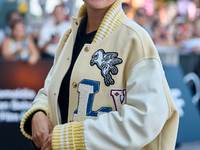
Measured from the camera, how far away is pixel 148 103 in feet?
4.27

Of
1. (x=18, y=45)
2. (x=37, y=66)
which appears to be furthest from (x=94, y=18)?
(x=18, y=45)

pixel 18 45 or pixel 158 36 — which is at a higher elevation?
pixel 18 45

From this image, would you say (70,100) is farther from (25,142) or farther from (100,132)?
(25,142)

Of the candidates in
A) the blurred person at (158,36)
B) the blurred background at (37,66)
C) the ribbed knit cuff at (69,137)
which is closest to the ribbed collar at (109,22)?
the ribbed knit cuff at (69,137)

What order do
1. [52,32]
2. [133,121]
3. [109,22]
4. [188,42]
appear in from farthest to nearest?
[188,42] < [52,32] < [109,22] < [133,121]

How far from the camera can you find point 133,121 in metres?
1.30

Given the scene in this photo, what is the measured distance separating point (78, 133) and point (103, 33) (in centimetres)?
49

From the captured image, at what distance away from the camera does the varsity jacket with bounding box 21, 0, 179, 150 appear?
131 centimetres

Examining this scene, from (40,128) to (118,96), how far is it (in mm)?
473

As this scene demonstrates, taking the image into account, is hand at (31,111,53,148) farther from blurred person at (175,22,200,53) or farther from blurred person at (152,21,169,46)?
blurred person at (152,21,169,46)

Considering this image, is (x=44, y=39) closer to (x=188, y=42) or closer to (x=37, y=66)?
(x=37, y=66)

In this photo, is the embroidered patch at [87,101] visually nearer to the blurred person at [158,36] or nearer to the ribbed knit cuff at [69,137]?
the ribbed knit cuff at [69,137]

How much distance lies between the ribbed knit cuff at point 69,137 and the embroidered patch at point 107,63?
0.75ft

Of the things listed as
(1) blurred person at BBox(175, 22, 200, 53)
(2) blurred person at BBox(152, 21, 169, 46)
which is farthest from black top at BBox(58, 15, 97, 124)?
(2) blurred person at BBox(152, 21, 169, 46)
